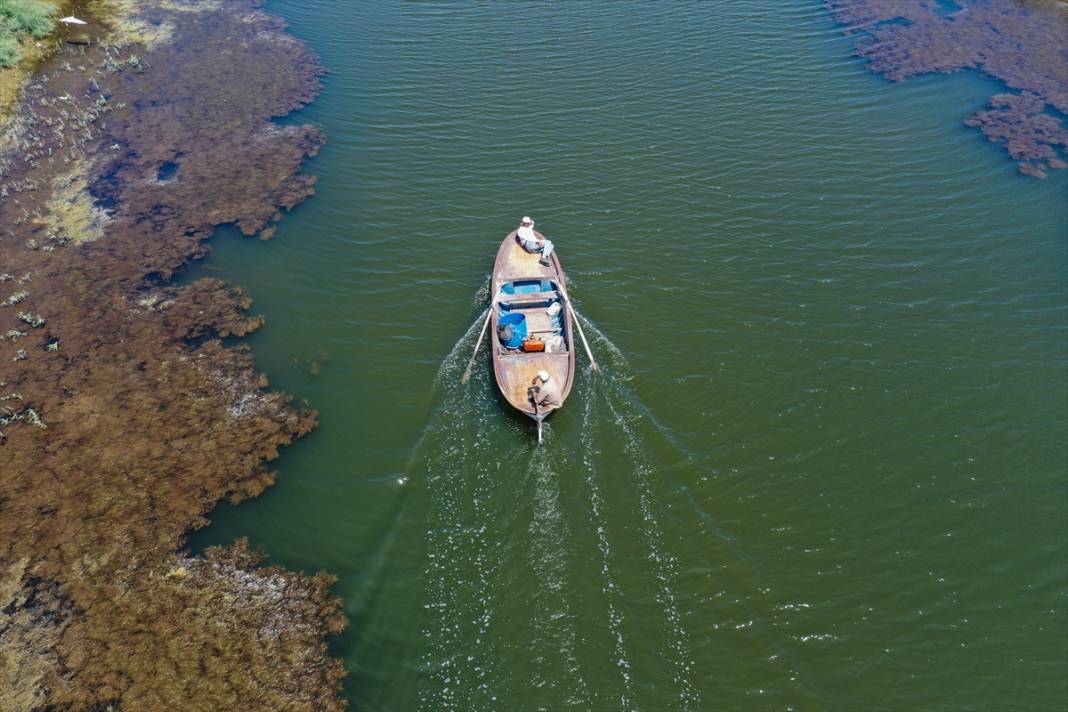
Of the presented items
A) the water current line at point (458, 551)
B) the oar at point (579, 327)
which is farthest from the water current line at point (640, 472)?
the water current line at point (458, 551)

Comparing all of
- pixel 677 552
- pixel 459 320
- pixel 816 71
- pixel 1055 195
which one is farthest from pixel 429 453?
pixel 816 71

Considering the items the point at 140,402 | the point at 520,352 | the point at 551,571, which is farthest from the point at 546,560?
the point at 140,402

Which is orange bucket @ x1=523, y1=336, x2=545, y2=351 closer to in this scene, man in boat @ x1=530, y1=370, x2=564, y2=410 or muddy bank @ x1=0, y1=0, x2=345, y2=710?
man in boat @ x1=530, y1=370, x2=564, y2=410

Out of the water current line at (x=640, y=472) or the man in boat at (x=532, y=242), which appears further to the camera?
the man in boat at (x=532, y=242)

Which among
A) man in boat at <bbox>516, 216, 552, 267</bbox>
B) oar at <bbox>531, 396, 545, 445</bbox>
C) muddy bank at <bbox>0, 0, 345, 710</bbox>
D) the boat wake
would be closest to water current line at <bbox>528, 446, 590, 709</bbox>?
the boat wake

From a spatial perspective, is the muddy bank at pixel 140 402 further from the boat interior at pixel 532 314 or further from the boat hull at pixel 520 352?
the boat interior at pixel 532 314

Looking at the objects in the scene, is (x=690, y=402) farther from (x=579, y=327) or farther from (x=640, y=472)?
(x=579, y=327)
